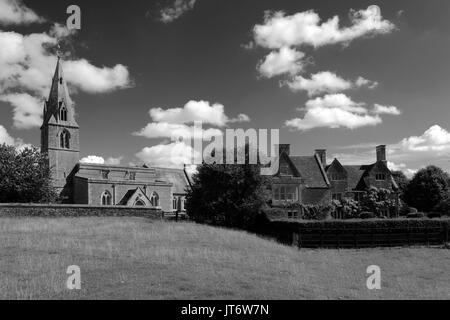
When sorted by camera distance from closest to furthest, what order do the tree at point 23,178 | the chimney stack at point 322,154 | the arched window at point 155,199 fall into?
the tree at point 23,178, the chimney stack at point 322,154, the arched window at point 155,199

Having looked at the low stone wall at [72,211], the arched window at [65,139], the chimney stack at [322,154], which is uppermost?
the arched window at [65,139]

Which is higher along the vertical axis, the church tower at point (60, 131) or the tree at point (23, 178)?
the church tower at point (60, 131)

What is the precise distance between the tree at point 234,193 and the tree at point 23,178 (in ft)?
68.2

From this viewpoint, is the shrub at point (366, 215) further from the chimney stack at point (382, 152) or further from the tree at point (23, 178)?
the tree at point (23, 178)

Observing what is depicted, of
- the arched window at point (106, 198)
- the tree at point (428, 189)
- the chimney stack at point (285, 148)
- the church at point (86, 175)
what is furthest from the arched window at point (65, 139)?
the tree at point (428, 189)

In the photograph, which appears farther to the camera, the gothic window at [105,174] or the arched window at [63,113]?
the arched window at [63,113]

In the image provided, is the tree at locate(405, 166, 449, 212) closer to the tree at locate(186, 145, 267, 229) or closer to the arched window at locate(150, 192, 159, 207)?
the tree at locate(186, 145, 267, 229)

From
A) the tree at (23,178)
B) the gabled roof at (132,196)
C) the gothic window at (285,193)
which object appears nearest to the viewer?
the tree at (23,178)

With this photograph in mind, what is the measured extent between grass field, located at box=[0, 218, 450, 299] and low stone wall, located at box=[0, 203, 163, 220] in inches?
310

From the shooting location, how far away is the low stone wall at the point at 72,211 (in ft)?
116

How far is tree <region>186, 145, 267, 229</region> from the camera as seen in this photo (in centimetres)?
3994
